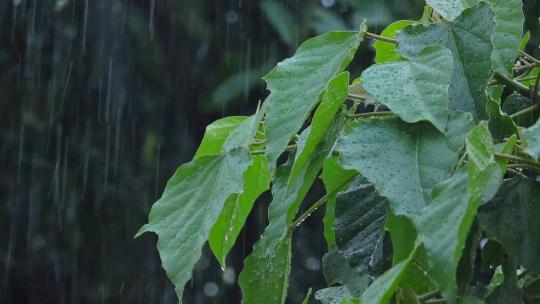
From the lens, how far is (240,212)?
0.70m

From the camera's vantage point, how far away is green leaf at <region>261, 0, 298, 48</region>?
240cm

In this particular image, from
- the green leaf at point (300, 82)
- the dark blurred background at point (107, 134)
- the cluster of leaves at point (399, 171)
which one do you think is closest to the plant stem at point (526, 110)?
the cluster of leaves at point (399, 171)

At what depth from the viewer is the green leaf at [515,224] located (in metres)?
0.55

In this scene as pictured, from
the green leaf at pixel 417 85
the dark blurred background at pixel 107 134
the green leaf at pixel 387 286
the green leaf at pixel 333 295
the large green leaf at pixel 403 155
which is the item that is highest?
the green leaf at pixel 417 85

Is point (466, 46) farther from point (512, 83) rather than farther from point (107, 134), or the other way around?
point (107, 134)

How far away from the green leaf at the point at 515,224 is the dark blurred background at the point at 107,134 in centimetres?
203

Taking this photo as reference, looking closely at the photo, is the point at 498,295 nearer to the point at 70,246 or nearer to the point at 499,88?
the point at 499,88

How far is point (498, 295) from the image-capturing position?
0.59 m

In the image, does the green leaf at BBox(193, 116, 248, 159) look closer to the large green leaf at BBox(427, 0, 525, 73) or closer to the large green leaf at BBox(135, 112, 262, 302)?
the large green leaf at BBox(135, 112, 262, 302)

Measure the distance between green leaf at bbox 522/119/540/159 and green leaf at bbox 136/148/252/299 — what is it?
191 millimetres

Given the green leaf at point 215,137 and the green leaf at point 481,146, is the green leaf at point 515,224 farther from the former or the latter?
the green leaf at point 215,137

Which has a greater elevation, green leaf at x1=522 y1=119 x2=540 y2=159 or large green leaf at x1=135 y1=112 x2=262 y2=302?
green leaf at x1=522 y1=119 x2=540 y2=159

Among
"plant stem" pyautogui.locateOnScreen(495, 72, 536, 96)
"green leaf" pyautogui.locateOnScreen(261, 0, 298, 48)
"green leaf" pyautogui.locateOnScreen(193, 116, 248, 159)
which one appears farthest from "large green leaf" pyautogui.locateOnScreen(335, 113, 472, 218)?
"green leaf" pyautogui.locateOnScreen(261, 0, 298, 48)

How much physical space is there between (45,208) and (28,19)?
564 mm
